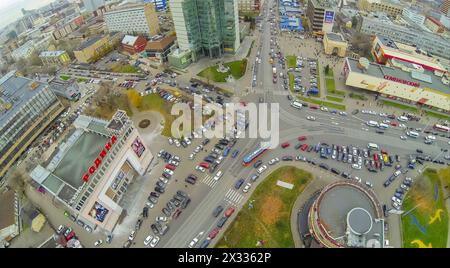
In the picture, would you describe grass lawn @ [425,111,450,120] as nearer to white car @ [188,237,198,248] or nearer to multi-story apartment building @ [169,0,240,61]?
multi-story apartment building @ [169,0,240,61]

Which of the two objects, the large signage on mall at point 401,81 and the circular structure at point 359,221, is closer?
the circular structure at point 359,221

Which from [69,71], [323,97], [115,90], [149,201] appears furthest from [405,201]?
[69,71]

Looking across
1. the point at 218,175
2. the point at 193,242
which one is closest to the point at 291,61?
the point at 218,175

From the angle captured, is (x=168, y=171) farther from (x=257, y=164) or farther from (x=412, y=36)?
(x=412, y=36)

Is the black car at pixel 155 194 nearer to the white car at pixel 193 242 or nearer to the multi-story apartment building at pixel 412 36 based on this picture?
the white car at pixel 193 242

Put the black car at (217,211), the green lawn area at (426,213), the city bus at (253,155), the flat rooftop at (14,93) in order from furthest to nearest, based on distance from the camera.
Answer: the flat rooftop at (14,93), the city bus at (253,155), the black car at (217,211), the green lawn area at (426,213)

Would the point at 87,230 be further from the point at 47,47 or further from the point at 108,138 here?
the point at 47,47

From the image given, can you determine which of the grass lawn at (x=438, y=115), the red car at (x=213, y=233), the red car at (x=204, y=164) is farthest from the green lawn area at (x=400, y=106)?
the red car at (x=213, y=233)
